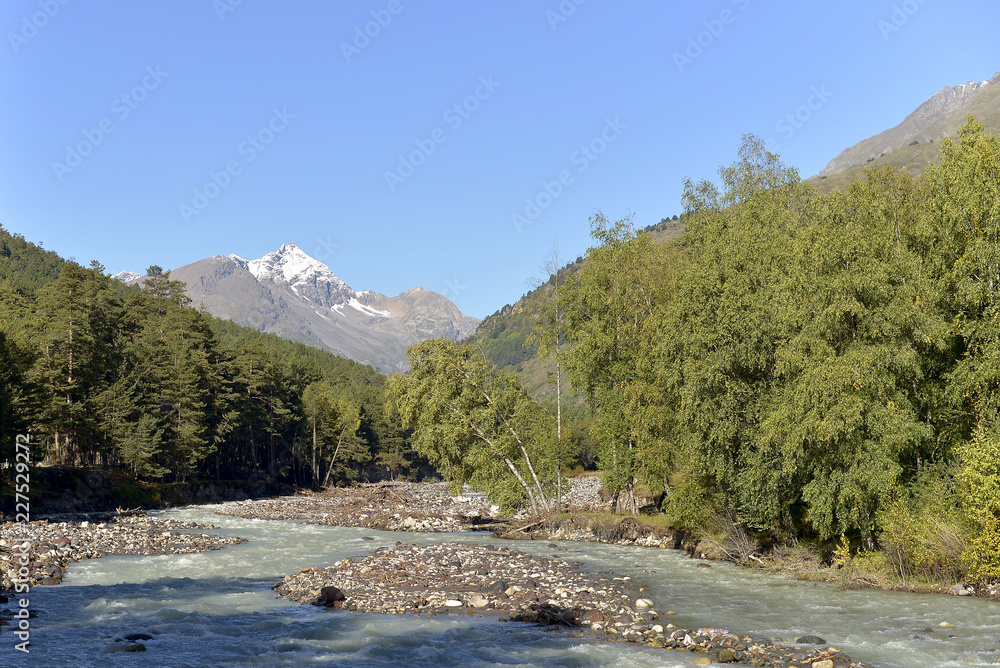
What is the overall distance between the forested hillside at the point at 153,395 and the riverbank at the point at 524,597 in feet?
122

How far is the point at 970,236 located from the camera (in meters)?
25.6

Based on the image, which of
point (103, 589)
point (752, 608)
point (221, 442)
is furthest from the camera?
point (221, 442)

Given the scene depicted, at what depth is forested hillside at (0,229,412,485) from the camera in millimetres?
64250

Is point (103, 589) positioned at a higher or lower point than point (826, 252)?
lower

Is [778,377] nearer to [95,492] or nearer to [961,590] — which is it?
[961,590]

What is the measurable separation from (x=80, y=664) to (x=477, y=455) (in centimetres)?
3131

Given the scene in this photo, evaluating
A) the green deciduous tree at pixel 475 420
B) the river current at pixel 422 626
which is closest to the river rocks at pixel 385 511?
the green deciduous tree at pixel 475 420

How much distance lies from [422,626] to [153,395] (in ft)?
224

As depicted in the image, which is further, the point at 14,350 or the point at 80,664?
the point at 14,350

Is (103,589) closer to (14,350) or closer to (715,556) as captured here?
(715,556)

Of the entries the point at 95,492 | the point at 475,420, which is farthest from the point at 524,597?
the point at 95,492

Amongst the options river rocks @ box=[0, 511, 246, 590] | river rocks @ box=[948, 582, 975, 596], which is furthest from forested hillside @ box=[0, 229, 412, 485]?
river rocks @ box=[948, 582, 975, 596]

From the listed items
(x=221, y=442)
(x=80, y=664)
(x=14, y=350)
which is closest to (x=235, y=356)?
(x=221, y=442)

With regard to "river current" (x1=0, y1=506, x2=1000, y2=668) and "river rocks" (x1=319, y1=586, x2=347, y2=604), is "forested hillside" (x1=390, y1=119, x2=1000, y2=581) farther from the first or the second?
"river rocks" (x1=319, y1=586, x2=347, y2=604)
